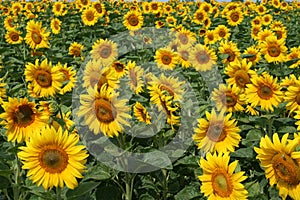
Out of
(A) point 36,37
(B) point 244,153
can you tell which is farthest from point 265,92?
(A) point 36,37

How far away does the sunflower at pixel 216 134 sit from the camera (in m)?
3.43

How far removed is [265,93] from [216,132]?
2.83 ft

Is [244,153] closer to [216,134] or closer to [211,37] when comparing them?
[216,134]

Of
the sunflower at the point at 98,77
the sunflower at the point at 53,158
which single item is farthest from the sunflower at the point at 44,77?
the sunflower at the point at 53,158

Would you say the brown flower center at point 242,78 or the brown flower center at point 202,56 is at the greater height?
the brown flower center at point 202,56

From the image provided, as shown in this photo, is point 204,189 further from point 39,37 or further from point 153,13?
point 153,13

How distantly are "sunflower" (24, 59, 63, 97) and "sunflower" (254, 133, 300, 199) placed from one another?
198 cm

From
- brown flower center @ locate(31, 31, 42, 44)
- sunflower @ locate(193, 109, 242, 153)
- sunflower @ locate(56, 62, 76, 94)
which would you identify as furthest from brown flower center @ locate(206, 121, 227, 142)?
brown flower center @ locate(31, 31, 42, 44)

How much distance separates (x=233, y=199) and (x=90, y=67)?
2.06 metres

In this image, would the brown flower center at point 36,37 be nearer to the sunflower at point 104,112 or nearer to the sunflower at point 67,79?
the sunflower at point 67,79

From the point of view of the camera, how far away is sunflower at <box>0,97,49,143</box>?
2898 millimetres

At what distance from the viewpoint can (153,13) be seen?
1146cm

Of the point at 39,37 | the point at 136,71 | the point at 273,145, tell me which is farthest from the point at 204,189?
the point at 39,37

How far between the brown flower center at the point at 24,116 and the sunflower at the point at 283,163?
147 centimetres
